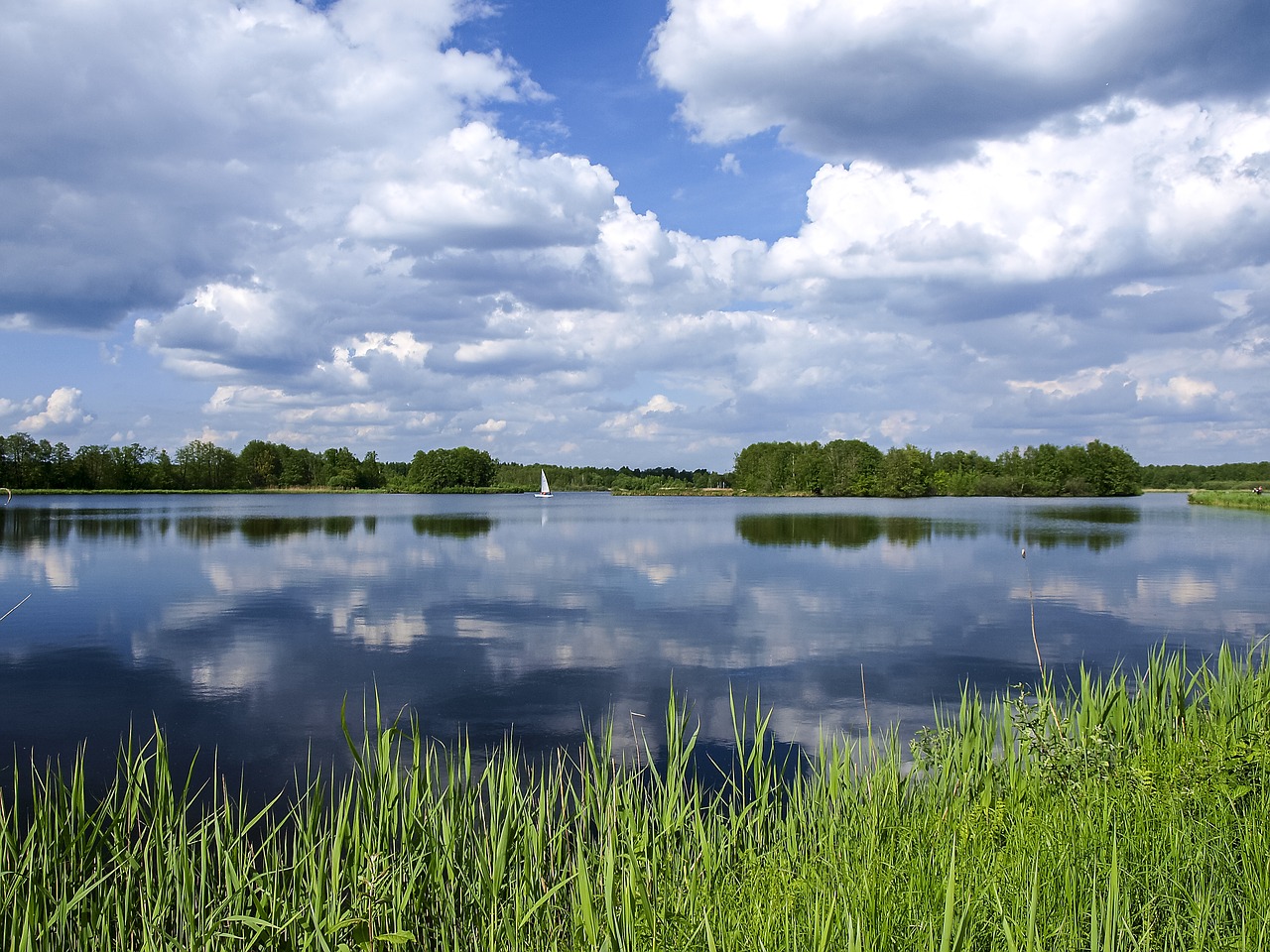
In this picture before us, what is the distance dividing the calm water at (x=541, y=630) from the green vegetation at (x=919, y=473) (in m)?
83.7

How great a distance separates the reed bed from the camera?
348 centimetres

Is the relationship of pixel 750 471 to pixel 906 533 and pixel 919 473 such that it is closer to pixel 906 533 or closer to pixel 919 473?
pixel 919 473

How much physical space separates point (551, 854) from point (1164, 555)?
29.8m

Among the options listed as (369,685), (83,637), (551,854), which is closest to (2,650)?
(83,637)

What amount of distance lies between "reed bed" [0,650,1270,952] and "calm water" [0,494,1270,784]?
3405 mm

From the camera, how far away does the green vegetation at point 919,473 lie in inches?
4365

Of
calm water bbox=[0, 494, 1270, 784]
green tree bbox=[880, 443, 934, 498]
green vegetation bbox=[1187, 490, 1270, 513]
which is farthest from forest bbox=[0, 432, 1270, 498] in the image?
calm water bbox=[0, 494, 1270, 784]

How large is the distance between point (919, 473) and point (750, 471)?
26350mm

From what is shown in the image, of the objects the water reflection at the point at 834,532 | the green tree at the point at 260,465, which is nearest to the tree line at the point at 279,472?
the green tree at the point at 260,465

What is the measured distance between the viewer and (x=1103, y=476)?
110 metres

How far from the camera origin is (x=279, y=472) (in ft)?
434

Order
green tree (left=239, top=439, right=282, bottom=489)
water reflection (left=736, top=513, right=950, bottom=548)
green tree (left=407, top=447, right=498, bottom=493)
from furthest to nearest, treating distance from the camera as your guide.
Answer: green tree (left=407, top=447, right=498, bottom=493) → green tree (left=239, top=439, right=282, bottom=489) → water reflection (left=736, top=513, right=950, bottom=548)

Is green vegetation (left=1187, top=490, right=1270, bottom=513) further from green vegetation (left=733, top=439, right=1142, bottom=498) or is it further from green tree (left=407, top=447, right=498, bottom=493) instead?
green tree (left=407, top=447, right=498, bottom=493)

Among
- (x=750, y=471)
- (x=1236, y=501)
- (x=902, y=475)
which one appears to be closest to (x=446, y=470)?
(x=750, y=471)
